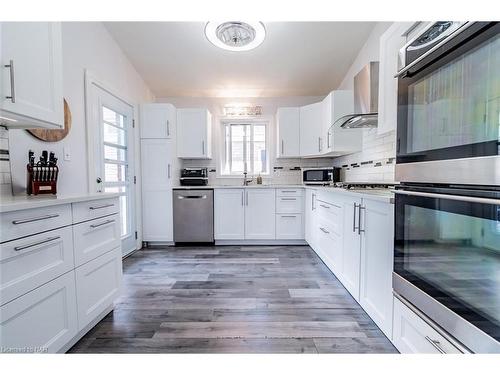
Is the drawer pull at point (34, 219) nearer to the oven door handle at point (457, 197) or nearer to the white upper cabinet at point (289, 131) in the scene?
the oven door handle at point (457, 197)

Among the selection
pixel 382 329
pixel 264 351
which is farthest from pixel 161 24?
pixel 382 329

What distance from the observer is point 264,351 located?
1.33 meters

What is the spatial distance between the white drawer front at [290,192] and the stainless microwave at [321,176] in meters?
0.32

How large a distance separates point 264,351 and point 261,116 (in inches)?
135

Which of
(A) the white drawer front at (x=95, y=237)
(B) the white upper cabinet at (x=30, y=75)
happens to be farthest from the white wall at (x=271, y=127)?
(B) the white upper cabinet at (x=30, y=75)

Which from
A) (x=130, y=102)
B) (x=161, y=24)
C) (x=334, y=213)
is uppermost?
(x=161, y=24)

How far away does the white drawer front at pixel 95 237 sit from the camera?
1338 mm

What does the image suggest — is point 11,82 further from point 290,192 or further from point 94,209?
point 290,192

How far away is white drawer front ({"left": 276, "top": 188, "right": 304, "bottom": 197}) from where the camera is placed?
343 centimetres

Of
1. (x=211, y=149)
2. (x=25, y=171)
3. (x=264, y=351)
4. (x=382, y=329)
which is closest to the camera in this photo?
(x=264, y=351)

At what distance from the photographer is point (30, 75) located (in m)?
1.28

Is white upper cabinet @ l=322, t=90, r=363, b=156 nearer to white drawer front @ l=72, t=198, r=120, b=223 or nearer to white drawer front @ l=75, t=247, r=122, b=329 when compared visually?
white drawer front @ l=72, t=198, r=120, b=223

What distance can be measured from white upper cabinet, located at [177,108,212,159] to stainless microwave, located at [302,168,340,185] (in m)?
1.65
